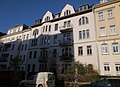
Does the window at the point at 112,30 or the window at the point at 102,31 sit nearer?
the window at the point at 112,30

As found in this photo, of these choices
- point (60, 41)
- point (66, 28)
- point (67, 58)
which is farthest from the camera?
point (60, 41)

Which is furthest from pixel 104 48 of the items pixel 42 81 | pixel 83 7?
pixel 42 81

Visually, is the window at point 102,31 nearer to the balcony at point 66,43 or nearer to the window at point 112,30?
the window at point 112,30

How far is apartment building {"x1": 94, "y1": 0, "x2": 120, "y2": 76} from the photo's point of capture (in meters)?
24.2

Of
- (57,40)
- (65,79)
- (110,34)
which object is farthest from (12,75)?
(110,34)

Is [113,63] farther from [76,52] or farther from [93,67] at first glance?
[76,52]

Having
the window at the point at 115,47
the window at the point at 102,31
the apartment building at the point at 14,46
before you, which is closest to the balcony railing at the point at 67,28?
the window at the point at 102,31

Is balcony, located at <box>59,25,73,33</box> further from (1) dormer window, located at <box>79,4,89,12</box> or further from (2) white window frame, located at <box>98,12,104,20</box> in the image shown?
(2) white window frame, located at <box>98,12,104,20</box>

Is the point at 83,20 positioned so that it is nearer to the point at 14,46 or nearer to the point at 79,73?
the point at 79,73

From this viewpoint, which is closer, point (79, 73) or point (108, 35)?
point (79, 73)

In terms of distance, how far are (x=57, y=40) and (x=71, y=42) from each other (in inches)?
175

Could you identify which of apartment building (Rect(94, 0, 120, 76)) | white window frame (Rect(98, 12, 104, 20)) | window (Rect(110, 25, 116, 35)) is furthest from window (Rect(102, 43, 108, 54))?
white window frame (Rect(98, 12, 104, 20))

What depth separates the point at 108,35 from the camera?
2597cm

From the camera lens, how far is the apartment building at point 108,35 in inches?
952
